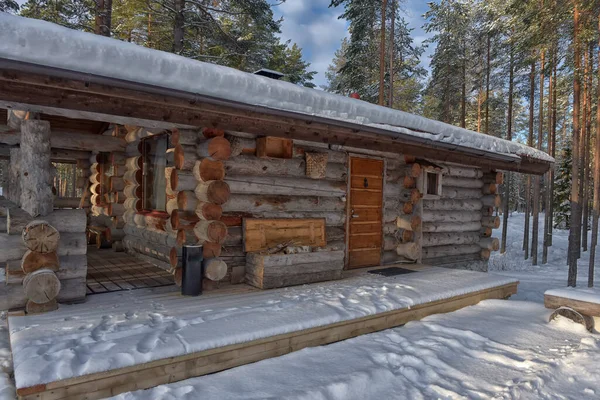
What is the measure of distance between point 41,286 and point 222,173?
2389mm

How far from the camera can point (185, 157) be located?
5016mm

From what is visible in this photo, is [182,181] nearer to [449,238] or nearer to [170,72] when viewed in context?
[170,72]

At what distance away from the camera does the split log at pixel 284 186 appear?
5.35m

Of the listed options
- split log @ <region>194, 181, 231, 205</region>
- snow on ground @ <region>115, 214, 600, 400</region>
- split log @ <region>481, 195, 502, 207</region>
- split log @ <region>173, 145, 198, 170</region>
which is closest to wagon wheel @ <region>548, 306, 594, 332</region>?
snow on ground @ <region>115, 214, 600, 400</region>

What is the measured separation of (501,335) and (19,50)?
19.2 ft

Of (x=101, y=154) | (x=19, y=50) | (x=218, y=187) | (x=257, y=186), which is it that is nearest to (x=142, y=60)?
(x=19, y=50)

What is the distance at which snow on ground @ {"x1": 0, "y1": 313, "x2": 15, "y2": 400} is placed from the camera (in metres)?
2.56

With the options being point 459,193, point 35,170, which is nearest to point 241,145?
point 35,170

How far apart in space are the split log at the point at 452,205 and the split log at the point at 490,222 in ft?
1.20

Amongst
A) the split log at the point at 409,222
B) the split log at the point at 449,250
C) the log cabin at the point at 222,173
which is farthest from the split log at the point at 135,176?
the split log at the point at 449,250

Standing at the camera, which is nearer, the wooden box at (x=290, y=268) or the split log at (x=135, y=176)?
the wooden box at (x=290, y=268)

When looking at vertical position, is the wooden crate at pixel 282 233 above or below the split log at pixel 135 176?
below

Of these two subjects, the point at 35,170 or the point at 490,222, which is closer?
the point at 35,170

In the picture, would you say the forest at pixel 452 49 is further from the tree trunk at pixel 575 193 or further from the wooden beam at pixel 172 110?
the wooden beam at pixel 172 110
